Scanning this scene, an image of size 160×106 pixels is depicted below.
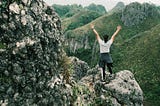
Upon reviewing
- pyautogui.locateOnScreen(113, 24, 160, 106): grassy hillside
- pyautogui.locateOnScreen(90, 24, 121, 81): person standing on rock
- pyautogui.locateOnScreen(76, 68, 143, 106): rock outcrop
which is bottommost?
pyautogui.locateOnScreen(113, 24, 160, 106): grassy hillside

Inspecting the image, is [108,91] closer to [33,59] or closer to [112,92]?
[112,92]

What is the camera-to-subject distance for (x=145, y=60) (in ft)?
502

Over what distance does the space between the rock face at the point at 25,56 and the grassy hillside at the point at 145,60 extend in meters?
99.7

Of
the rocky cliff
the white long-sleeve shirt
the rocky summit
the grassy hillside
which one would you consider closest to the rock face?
the rocky summit

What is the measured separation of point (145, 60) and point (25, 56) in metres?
136

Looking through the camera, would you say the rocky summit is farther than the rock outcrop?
No

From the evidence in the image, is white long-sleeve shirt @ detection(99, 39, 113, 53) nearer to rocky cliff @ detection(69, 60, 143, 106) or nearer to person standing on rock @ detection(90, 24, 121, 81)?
person standing on rock @ detection(90, 24, 121, 81)

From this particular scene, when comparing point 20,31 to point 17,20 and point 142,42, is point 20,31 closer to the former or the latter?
point 17,20

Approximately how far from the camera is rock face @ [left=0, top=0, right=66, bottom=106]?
64.2 feet

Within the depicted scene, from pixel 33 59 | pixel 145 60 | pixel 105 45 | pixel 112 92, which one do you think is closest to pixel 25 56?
pixel 33 59

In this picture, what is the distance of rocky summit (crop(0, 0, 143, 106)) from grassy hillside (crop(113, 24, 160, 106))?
9844 cm

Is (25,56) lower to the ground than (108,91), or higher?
higher

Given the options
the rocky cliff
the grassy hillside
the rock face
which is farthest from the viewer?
the grassy hillside

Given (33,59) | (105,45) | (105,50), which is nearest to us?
(33,59)
